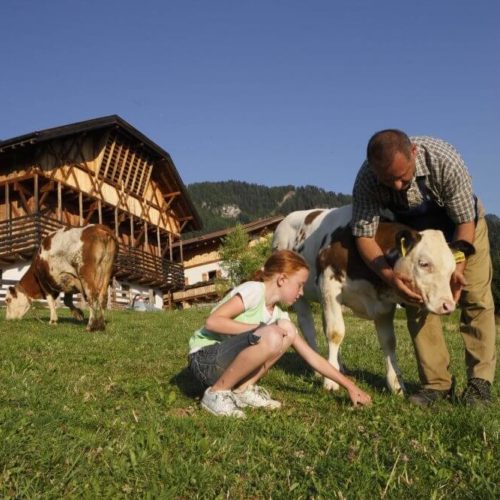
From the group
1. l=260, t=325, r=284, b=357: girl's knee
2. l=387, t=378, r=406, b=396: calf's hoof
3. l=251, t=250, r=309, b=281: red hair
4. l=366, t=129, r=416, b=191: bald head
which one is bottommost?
l=387, t=378, r=406, b=396: calf's hoof

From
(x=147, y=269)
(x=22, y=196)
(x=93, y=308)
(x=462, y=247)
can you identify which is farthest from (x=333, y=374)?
(x=147, y=269)

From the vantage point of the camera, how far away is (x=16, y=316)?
14930mm

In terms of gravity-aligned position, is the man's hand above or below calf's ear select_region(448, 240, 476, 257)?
below

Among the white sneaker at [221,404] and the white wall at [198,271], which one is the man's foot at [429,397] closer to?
the white sneaker at [221,404]

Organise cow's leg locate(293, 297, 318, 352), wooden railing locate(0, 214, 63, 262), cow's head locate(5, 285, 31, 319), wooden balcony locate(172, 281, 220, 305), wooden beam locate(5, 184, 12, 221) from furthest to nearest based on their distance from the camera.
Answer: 1. wooden balcony locate(172, 281, 220, 305)
2. wooden beam locate(5, 184, 12, 221)
3. wooden railing locate(0, 214, 63, 262)
4. cow's head locate(5, 285, 31, 319)
5. cow's leg locate(293, 297, 318, 352)

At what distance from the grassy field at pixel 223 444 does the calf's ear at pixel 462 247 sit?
1336mm

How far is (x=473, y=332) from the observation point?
5488 millimetres

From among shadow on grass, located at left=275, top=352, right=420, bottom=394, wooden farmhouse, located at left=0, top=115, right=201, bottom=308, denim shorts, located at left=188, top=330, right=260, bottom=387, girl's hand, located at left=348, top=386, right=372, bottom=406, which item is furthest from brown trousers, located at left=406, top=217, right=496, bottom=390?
wooden farmhouse, located at left=0, top=115, right=201, bottom=308

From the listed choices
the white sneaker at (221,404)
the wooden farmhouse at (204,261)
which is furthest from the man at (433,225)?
the wooden farmhouse at (204,261)

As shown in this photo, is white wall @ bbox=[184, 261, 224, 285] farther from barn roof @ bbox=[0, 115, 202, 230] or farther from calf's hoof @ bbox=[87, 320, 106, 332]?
calf's hoof @ bbox=[87, 320, 106, 332]

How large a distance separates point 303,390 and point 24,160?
30.4m

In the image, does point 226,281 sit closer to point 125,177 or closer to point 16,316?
point 125,177

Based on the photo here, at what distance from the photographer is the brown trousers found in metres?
5.40

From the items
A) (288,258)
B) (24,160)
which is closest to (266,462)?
(288,258)
